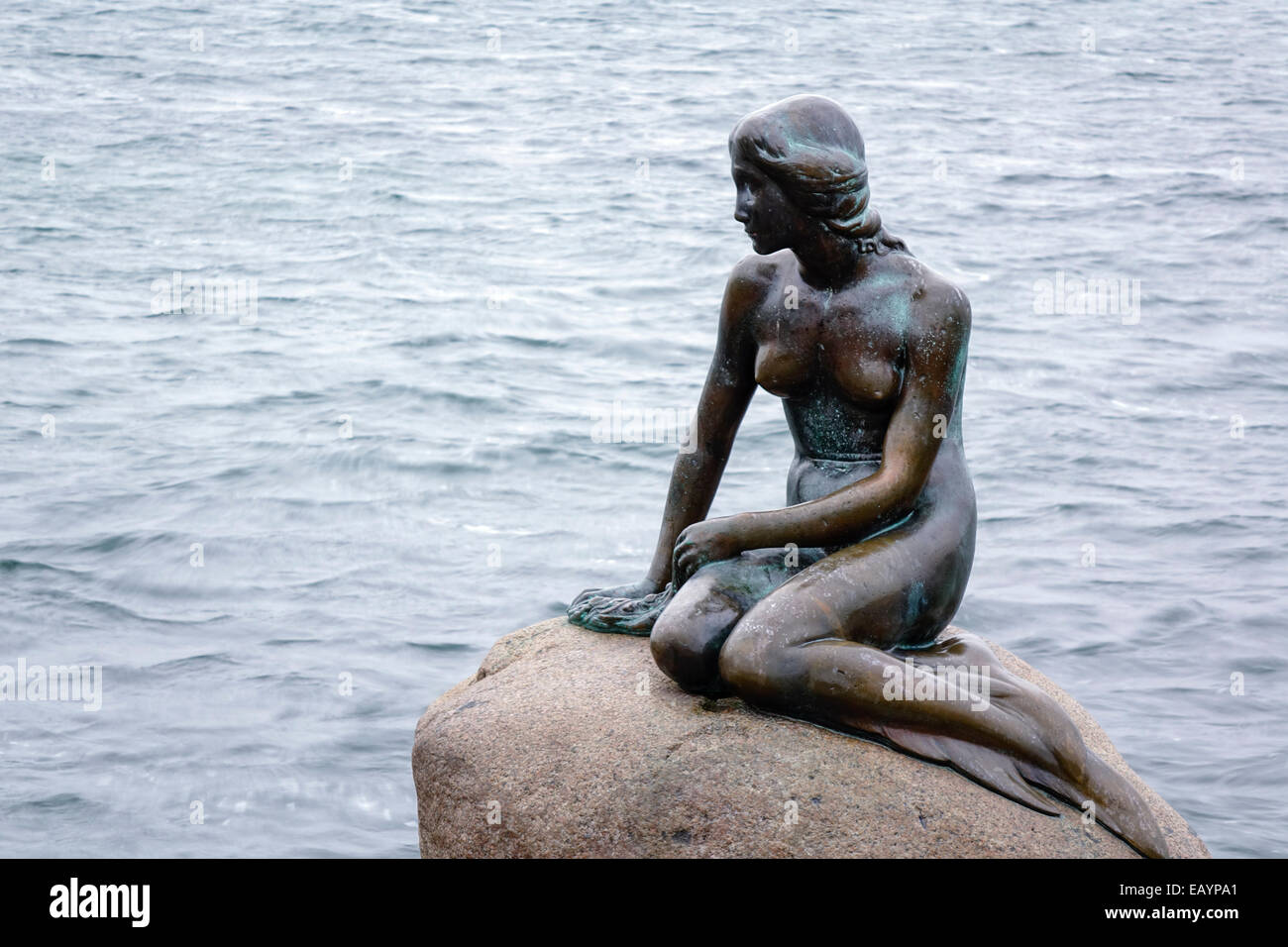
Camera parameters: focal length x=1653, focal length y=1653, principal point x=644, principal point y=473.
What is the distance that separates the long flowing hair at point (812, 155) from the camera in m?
4.96

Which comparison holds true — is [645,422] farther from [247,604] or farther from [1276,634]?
[1276,634]

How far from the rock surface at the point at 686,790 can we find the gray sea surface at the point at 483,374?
210cm

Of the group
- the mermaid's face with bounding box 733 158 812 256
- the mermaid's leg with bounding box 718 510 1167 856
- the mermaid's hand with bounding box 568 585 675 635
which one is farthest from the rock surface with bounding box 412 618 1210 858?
the mermaid's face with bounding box 733 158 812 256

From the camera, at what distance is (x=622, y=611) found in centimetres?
594

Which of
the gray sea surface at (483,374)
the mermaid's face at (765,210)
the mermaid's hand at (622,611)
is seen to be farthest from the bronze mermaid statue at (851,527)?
the gray sea surface at (483,374)

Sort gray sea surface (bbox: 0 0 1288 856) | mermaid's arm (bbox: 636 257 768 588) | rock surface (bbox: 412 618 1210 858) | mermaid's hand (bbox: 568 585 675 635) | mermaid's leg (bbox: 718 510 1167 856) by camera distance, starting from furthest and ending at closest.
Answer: gray sea surface (bbox: 0 0 1288 856)
mermaid's hand (bbox: 568 585 675 635)
mermaid's arm (bbox: 636 257 768 588)
mermaid's leg (bbox: 718 510 1167 856)
rock surface (bbox: 412 618 1210 858)

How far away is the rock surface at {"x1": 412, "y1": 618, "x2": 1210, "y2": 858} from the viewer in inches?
188

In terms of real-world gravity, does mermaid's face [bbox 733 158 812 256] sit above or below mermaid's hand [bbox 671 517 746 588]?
above

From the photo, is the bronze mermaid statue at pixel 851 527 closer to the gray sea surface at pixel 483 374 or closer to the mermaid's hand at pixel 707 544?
the mermaid's hand at pixel 707 544

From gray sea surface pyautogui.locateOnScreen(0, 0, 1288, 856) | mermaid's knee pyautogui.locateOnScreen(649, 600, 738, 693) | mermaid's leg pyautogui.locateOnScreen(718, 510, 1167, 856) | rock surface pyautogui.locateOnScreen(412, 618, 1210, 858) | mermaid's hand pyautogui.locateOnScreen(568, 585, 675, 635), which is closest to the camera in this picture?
rock surface pyautogui.locateOnScreen(412, 618, 1210, 858)

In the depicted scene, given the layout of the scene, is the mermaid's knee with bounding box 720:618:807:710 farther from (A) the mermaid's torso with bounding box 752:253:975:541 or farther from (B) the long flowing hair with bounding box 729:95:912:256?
(B) the long flowing hair with bounding box 729:95:912:256

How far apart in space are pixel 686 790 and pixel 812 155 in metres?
1.94

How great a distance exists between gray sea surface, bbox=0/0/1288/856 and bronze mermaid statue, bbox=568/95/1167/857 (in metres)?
2.69

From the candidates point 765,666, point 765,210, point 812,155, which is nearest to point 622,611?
point 765,666
